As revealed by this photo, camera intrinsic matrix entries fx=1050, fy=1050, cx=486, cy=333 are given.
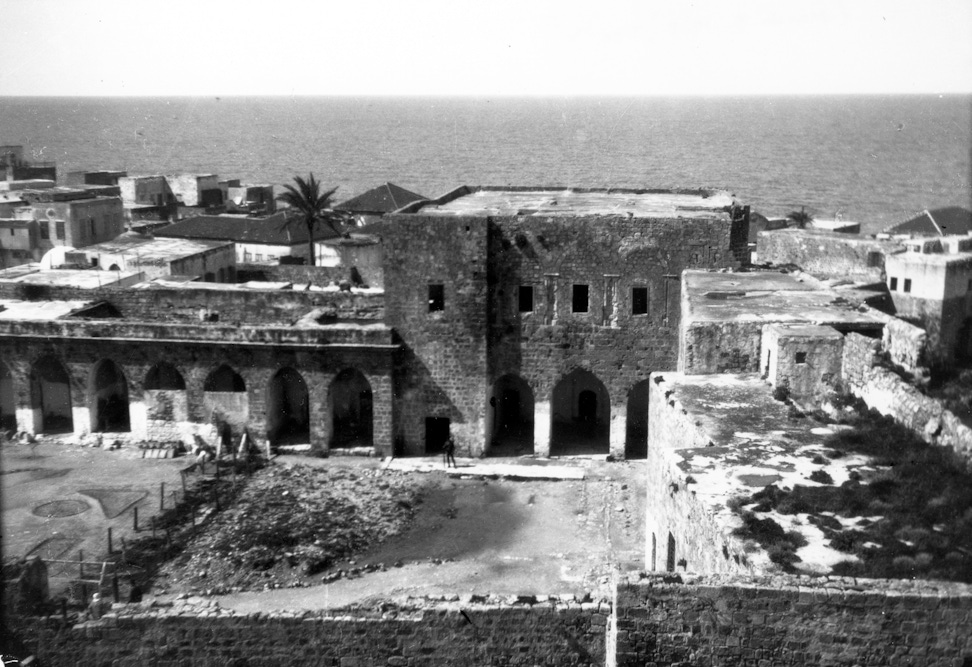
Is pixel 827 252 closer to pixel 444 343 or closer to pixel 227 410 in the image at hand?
pixel 444 343

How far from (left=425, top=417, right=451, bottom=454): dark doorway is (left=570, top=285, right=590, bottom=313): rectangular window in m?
5.26

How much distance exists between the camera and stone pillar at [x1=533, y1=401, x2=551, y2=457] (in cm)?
3180

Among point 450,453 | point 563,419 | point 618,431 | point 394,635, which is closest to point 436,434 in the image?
point 450,453

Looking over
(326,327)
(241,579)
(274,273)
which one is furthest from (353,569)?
(274,273)

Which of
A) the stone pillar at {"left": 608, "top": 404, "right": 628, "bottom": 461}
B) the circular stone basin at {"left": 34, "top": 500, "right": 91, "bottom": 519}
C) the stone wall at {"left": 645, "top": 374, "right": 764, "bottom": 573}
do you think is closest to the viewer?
the stone wall at {"left": 645, "top": 374, "right": 764, "bottom": 573}

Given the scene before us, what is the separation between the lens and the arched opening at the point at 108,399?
32.5 metres

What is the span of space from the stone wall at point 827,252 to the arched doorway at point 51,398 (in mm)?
24433

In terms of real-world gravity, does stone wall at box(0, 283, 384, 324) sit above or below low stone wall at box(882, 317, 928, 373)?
below

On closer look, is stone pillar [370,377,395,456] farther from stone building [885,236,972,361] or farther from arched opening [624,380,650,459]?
stone building [885,236,972,361]

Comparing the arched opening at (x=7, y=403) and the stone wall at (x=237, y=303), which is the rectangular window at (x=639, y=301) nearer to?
the stone wall at (x=237, y=303)

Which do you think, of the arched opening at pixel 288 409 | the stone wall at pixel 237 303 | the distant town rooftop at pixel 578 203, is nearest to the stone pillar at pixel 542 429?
the distant town rooftop at pixel 578 203

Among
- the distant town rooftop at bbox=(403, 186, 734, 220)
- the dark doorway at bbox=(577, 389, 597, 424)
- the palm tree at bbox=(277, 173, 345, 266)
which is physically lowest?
the dark doorway at bbox=(577, 389, 597, 424)

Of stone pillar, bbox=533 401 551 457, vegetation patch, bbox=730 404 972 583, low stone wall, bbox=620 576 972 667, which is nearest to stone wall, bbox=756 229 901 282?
stone pillar, bbox=533 401 551 457

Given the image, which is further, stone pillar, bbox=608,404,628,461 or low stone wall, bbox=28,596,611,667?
stone pillar, bbox=608,404,628,461
